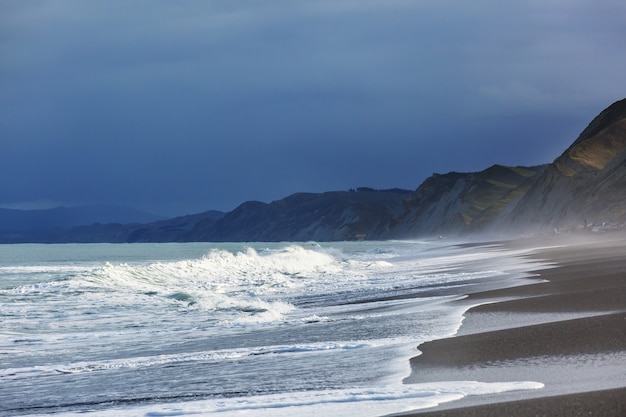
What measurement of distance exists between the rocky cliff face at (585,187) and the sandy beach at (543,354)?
53.9 meters

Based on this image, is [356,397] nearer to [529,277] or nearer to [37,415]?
[37,415]

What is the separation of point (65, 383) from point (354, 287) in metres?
16.4

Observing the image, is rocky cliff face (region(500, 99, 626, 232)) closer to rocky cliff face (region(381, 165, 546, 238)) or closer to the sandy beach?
rocky cliff face (region(381, 165, 546, 238))

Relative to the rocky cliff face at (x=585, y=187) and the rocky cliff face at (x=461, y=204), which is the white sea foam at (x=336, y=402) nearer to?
the rocky cliff face at (x=585, y=187)

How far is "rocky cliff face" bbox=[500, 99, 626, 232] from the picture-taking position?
7544cm

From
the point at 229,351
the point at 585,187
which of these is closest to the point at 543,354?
the point at 229,351

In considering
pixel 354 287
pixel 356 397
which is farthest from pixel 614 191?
pixel 356 397

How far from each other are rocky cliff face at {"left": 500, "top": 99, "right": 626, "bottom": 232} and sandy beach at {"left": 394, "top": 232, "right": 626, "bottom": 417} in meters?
53.9

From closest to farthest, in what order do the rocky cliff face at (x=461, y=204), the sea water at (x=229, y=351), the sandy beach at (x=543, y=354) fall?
the sandy beach at (x=543, y=354)
the sea water at (x=229, y=351)
the rocky cliff face at (x=461, y=204)

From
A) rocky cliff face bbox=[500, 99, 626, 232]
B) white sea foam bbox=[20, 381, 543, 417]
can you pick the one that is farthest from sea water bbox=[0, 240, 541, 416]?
rocky cliff face bbox=[500, 99, 626, 232]

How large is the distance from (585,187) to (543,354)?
85.8 m

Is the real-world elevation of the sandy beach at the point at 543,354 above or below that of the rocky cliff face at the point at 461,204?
below

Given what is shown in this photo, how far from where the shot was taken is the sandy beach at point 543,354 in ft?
21.4

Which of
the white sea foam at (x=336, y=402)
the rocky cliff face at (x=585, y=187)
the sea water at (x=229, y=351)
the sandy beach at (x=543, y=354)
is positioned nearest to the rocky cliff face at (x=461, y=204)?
the rocky cliff face at (x=585, y=187)
